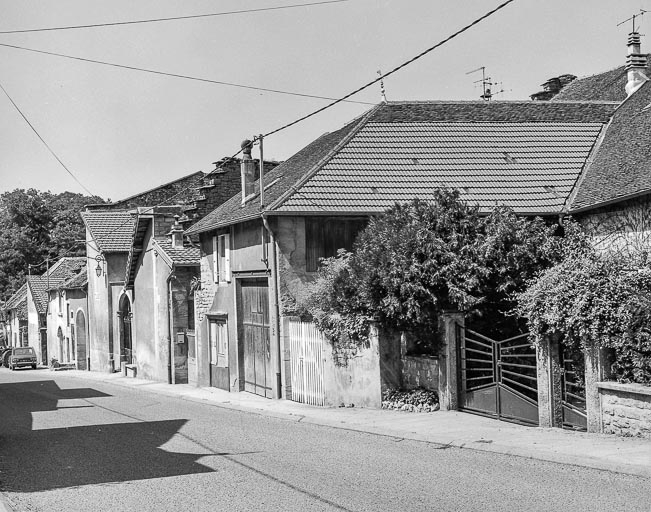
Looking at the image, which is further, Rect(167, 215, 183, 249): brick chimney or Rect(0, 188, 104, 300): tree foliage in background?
Rect(0, 188, 104, 300): tree foliage in background

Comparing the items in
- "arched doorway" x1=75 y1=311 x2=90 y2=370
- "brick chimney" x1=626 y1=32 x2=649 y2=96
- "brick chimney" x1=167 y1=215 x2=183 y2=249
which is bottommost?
"arched doorway" x1=75 y1=311 x2=90 y2=370

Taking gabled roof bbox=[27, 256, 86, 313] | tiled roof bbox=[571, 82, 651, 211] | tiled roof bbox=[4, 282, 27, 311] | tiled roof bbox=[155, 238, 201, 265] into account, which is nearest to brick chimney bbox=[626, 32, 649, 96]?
tiled roof bbox=[571, 82, 651, 211]

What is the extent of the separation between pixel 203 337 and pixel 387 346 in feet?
40.2

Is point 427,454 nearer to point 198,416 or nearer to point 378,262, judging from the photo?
point 378,262

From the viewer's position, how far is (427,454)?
12.2 metres

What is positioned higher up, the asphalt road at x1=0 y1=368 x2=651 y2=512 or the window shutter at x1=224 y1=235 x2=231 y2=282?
the window shutter at x1=224 y1=235 x2=231 y2=282

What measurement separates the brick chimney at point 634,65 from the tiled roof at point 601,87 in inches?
16.0

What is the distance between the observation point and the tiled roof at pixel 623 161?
62.2ft

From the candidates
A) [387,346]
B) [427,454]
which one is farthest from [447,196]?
[427,454]

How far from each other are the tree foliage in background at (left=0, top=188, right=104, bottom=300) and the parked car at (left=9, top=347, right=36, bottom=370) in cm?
2765

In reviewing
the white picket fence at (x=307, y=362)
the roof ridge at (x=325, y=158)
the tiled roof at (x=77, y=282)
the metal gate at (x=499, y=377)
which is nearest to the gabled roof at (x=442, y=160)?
the roof ridge at (x=325, y=158)

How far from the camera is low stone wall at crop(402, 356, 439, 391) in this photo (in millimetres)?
17141

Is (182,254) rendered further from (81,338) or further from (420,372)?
(81,338)

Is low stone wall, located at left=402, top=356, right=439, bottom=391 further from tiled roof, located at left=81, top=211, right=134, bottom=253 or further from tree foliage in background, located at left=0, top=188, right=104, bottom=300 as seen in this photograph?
tree foliage in background, located at left=0, top=188, right=104, bottom=300
